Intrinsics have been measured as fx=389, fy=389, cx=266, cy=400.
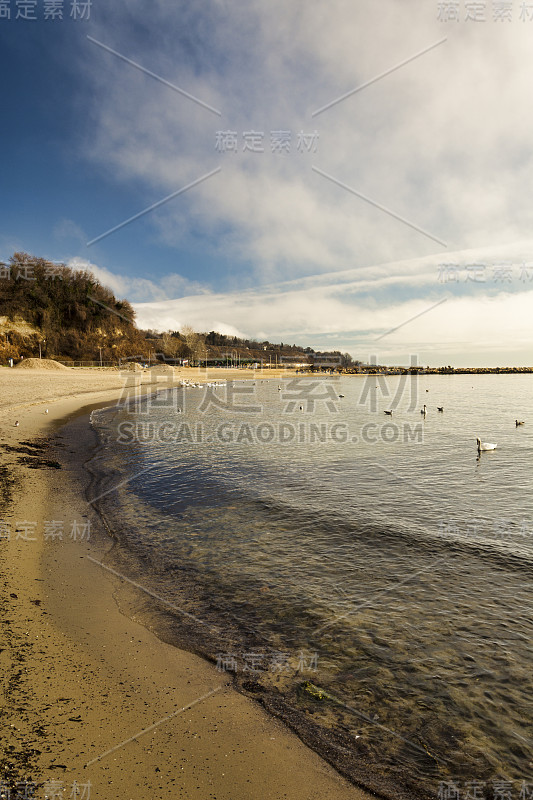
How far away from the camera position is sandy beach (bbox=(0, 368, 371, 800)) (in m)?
3.39

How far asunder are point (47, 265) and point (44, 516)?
100361 mm

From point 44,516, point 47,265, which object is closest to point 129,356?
point 47,265

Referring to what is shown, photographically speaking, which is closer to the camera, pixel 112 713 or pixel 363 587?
pixel 112 713

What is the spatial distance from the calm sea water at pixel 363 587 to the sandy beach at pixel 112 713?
0.55m

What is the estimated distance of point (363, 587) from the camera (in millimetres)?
7211

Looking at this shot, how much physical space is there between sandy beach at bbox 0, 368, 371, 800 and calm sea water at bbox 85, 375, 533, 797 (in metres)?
0.55

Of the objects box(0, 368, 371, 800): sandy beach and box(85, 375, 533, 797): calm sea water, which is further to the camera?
box(85, 375, 533, 797): calm sea water

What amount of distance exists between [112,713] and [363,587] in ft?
15.2

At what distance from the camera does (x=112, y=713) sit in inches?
160

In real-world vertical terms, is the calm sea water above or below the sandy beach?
below

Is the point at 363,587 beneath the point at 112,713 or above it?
beneath

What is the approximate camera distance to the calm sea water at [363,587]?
4.42m

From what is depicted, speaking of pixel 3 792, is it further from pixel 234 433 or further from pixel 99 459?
pixel 234 433

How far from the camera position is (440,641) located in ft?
18.9
